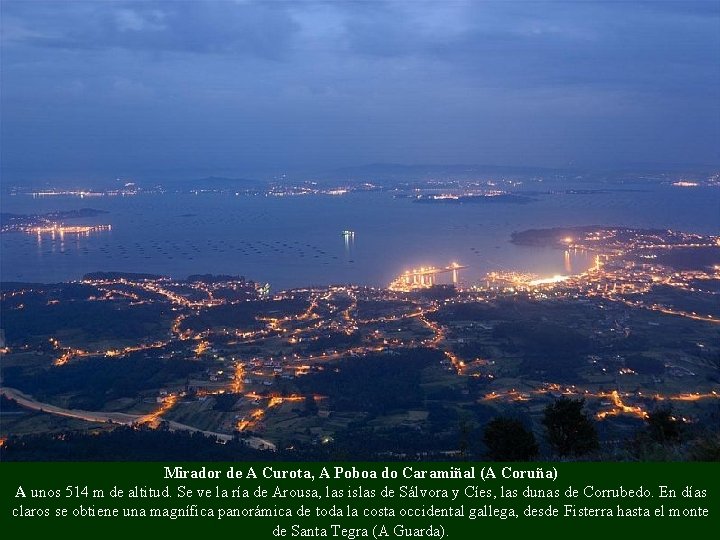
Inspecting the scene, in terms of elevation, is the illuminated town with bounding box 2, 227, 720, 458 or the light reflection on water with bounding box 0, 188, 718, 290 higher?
→ the light reflection on water with bounding box 0, 188, 718, 290

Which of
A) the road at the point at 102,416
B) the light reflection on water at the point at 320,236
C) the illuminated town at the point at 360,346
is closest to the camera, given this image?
the road at the point at 102,416

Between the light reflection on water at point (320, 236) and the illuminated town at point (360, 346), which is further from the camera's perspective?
the light reflection on water at point (320, 236)

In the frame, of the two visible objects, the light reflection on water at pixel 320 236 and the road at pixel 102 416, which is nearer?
the road at pixel 102 416

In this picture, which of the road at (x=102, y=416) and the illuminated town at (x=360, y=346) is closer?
the road at (x=102, y=416)

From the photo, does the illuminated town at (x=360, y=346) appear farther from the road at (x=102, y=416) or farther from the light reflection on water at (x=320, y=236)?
the light reflection on water at (x=320, y=236)

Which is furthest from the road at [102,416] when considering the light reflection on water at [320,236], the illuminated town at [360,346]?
the light reflection on water at [320,236]

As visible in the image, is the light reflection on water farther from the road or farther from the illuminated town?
the road

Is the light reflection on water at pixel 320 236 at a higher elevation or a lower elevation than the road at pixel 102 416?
higher

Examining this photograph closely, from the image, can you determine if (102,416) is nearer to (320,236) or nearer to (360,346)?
(360,346)

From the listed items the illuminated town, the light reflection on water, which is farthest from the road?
the light reflection on water

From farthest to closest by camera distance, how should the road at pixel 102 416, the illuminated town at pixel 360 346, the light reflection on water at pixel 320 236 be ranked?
the light reflection on water at pixel 320 236
the illuminated town at pixel 360 346
the road at pixel 102 416

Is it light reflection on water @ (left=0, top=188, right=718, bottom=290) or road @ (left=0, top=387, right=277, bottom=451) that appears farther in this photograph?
light reflection on water @ (left=0, top=188, right=718, bottom=290)

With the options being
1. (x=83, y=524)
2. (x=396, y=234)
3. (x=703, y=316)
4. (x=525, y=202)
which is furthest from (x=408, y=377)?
(x=525, y=202)
